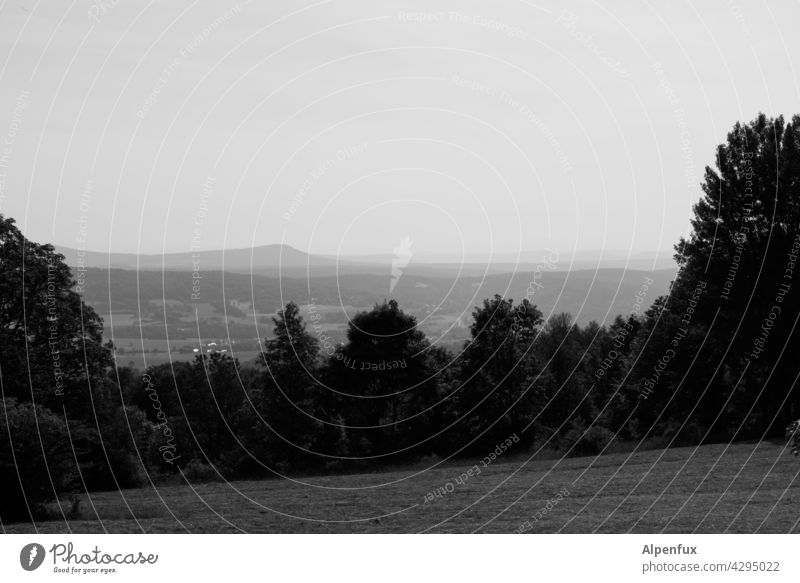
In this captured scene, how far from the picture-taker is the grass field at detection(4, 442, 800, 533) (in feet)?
67.2

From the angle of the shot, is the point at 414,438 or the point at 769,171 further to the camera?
the point at 414,438

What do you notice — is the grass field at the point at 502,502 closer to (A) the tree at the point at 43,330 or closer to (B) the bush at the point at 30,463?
(B) the bush at the point at 30,463

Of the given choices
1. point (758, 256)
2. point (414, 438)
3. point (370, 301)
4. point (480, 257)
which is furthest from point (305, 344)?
point (758, 256)

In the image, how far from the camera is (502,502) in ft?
78.6

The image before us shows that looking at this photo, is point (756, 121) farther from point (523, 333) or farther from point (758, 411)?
A: point (523, 333)

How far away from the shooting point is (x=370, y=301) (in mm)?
46938

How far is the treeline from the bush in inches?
243

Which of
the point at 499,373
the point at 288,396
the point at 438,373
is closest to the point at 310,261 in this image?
the point at 288,396

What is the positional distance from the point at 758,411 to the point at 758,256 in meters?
8.84

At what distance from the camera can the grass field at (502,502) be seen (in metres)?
20.5

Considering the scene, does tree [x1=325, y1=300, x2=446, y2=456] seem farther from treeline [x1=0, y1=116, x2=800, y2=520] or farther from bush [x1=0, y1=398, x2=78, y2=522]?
bush [x1=0, y1=398, x2=78, y2=522]

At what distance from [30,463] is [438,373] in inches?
1156

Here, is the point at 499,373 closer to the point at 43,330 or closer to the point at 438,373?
the point at 438,373

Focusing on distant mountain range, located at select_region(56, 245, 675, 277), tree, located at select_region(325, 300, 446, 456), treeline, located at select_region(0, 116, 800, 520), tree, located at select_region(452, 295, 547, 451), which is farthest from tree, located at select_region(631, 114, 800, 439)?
tree, located at select_region(325, 300, 446, 456)
